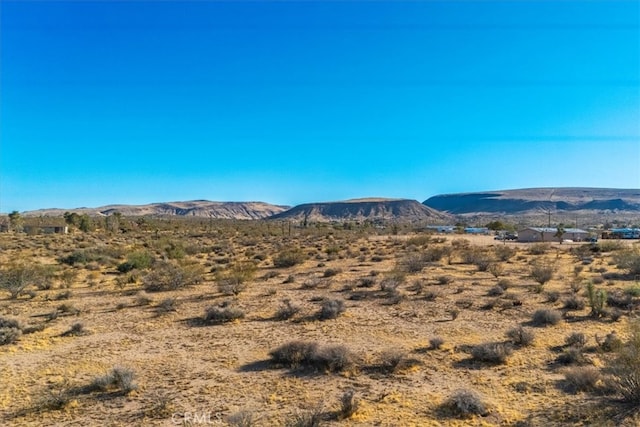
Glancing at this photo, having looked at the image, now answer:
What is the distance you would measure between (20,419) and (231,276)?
1367 cm

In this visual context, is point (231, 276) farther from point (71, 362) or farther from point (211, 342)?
point (71, 362)

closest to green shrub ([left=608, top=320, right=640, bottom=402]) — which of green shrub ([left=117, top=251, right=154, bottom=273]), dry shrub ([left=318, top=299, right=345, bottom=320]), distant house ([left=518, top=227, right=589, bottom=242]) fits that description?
dry shrub ([left=318, top=299, right=345, bottom=320])

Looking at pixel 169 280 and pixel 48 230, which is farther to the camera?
pixel 48 230

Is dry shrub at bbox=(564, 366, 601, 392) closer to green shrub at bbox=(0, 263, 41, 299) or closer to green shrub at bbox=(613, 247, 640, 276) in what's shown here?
green shrub at bbox=(613, 247, 640, 276)

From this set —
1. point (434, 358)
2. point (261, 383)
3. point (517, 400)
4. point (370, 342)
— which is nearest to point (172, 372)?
point (261, 383)

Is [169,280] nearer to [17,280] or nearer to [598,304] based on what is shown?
[17,280]

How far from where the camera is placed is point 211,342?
12.6m

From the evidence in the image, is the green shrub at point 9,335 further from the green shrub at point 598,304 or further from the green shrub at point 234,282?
the green shrub at point 598,304
